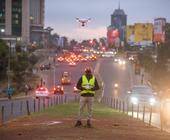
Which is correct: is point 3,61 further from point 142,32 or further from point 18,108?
point 18,108

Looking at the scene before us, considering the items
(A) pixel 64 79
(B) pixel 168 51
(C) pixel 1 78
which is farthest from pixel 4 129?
(B) pixel 168 51

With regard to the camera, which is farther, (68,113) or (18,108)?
(18,108)

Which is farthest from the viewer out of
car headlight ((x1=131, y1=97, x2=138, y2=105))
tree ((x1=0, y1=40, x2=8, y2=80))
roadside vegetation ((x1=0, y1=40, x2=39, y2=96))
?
tree ((x1=0, y1=40, x2=8, y2=80))

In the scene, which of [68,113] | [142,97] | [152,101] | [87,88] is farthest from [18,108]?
[87,88]

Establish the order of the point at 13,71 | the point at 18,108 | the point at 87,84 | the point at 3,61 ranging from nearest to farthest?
the point at 87,84, the point at 18,108, the point at 3,61, the point at 13,71

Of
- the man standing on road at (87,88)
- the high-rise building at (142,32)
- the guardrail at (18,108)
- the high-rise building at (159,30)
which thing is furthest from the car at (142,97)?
the high-rise building at (142,32)

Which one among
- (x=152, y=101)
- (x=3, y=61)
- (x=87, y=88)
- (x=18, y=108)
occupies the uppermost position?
(x=3, y=61)

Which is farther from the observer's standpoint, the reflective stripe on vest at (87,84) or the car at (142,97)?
the car at (142,97)

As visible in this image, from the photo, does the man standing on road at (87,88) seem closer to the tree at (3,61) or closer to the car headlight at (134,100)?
the car headlight at (134,100)

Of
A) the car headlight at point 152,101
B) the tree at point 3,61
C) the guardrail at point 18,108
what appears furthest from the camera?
the tree at point 3,61

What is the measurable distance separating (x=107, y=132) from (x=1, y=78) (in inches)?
3590

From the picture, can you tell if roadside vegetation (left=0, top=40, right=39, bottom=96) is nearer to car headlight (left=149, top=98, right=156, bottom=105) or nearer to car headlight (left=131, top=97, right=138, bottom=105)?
car headlight (left=131, top=97, right=138, bottom=105)

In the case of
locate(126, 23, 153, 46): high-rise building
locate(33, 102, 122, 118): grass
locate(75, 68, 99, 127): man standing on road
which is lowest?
locate(33, 102, 122, 118): grass

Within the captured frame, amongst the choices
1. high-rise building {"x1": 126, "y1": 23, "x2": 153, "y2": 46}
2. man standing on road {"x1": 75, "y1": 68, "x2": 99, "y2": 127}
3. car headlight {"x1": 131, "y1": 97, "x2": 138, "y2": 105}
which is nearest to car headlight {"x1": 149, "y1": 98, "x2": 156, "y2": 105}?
car headlight {"x1": 131, "y1": 97, "x2": 138, "y2": 105}
